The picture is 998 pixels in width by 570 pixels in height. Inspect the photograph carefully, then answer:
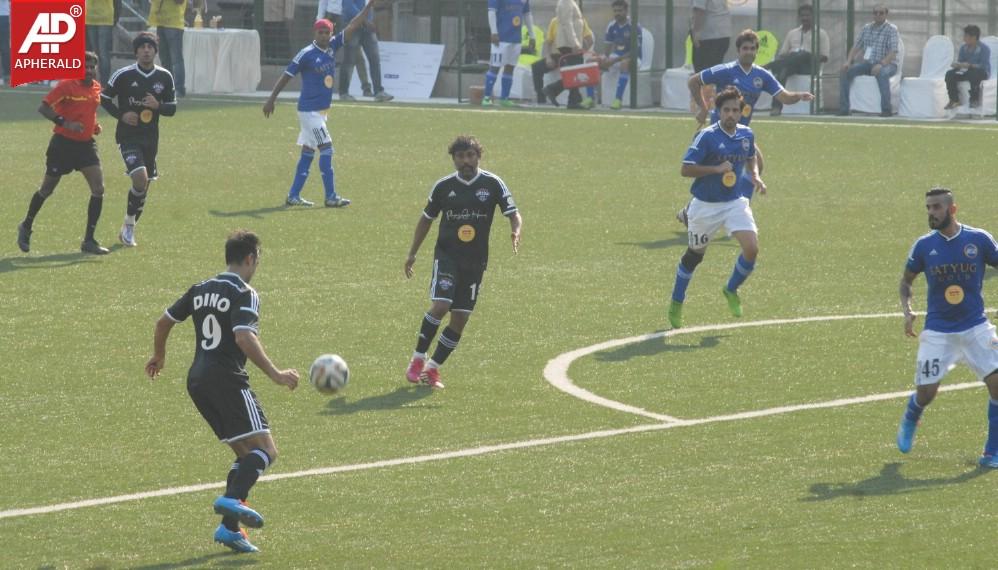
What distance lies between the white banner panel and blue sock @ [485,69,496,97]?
2831mm

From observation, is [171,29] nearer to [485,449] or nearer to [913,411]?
[485,449]

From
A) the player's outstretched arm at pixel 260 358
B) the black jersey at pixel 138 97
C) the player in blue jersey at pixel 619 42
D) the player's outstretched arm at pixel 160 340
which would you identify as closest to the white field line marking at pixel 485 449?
the player's outstretched arm at pixel 160 340

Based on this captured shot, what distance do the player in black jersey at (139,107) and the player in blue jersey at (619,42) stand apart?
55.6ft

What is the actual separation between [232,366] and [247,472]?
25.9 inches

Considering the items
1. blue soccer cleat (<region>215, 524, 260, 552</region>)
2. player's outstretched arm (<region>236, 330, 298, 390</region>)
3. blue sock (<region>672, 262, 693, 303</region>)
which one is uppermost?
player's outstretched arm (<region>236, 330, 298, 390</region>)

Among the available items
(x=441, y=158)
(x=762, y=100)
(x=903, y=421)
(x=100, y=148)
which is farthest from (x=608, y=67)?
(x=903, y=421)

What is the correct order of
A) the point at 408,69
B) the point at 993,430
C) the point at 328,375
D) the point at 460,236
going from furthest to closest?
1. the point at 408,69
2. the point at 460,236
3. the point at 993,430
4. the point at 328,375

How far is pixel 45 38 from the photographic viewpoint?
3841 centimetres

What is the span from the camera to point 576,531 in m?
10.4

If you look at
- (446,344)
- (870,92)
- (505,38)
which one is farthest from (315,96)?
(870,92)

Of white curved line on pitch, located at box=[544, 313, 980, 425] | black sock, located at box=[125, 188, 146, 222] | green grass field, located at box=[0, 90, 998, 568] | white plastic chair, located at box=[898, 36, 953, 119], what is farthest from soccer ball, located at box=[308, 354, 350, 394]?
white plastic chair, located at box=[898, 36, 953, 119]

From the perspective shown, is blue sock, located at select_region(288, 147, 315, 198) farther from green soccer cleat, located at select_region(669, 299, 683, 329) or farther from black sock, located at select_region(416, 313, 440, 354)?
black sock, located at select_region(416, 313, 440, 354)

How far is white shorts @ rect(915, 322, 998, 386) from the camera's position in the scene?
38.7ft

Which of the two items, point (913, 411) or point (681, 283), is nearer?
point (913, 411)
